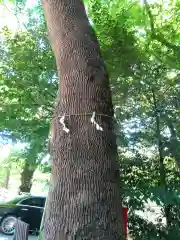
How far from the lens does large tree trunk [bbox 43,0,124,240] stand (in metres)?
1.86

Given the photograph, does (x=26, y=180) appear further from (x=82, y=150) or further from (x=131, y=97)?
(x=82, y=150)

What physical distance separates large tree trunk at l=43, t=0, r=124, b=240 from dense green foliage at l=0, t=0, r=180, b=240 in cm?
198

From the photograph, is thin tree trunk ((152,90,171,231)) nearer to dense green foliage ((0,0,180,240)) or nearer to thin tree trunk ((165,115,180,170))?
dense green foliage ((0,0,180,240))

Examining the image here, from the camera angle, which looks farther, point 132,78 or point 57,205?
point 132,78

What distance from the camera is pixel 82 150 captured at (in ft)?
6.95

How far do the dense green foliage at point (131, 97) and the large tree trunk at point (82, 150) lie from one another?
1.98 metres

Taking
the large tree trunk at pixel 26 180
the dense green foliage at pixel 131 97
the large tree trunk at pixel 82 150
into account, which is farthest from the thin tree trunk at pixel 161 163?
the large tree trunk at pixel 26 180

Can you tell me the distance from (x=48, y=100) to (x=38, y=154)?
42.8 inches

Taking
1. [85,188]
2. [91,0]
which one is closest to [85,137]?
[85,188]

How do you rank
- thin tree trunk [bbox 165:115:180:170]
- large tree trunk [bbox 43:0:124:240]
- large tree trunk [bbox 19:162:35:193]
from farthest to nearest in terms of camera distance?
large tree trunk [bbox 19:162:35:193] < thin tree trunk [bbox 165:115:180:170] < large tree trunk [bbox 43:0:124:240]

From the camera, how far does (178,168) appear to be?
15.0 feet

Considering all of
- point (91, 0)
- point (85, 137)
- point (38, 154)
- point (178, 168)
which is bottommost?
point (85, 137)

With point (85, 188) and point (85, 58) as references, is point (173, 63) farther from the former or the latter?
point (85, 188)

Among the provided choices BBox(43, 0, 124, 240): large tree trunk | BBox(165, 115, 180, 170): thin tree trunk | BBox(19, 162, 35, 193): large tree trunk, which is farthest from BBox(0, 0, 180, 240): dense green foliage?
BBox(19, 162, 35, 193): large tree trunk
